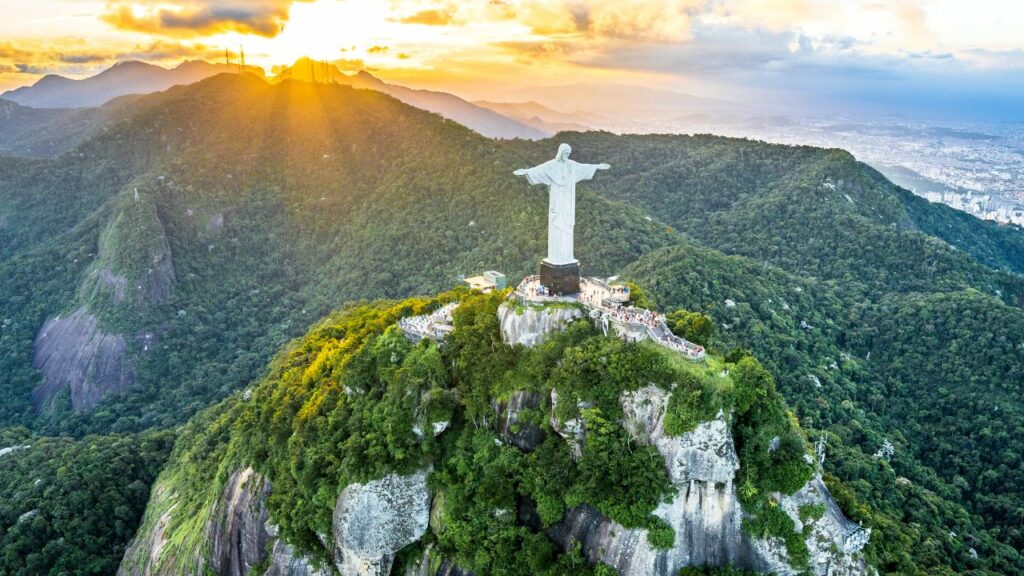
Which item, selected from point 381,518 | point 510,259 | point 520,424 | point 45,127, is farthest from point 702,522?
point 45,127

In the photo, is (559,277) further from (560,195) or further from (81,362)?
(81,362)

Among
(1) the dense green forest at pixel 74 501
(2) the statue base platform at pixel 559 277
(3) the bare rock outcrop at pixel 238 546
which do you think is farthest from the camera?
(1) the dense green forest at pixel 74 501

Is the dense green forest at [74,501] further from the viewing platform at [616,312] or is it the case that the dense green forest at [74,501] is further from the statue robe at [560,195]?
the statue robe at [560,195]

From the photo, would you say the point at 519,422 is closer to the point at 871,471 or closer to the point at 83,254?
the point at 871,471

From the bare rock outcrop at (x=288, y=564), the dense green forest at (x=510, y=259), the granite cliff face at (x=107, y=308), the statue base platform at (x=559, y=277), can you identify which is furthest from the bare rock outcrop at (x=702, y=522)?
the granite cliff face at (x=107, y=308)

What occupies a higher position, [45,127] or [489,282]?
[45,127]

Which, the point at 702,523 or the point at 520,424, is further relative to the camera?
the point at 520,424
